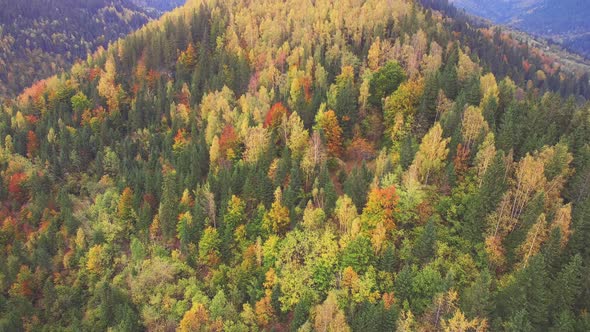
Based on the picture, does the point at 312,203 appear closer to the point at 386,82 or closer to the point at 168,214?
the point at 168,214

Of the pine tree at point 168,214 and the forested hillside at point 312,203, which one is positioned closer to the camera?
the forested hillside at point 312,203

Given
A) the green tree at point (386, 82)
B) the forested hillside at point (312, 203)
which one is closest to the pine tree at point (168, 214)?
the forested hillside at point (312, 203)

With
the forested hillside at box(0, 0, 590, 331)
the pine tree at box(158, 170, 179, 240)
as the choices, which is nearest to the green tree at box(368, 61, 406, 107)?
the forested hillside at box(0, 0, 590, 331)

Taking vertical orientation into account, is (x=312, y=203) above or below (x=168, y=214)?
above

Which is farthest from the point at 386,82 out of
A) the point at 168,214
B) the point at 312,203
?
the point at 168,214

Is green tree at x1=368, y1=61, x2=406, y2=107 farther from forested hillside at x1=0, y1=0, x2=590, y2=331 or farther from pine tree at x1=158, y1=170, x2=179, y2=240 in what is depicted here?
pine tree at x1=158, y1=170, x2=179, y2=240

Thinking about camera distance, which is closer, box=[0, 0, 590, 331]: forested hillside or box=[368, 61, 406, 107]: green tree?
box=[0, 0, 590, 331]: forested hillside

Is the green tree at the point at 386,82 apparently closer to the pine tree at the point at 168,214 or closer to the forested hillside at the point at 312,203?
the forested hillside at the point at 312,203

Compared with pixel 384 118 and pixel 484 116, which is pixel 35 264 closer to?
pixel 384 118

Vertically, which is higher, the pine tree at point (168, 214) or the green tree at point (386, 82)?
the green tree at point (386, 82)

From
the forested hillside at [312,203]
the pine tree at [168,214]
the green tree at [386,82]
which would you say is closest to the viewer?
the forested hillside at [312,203]
